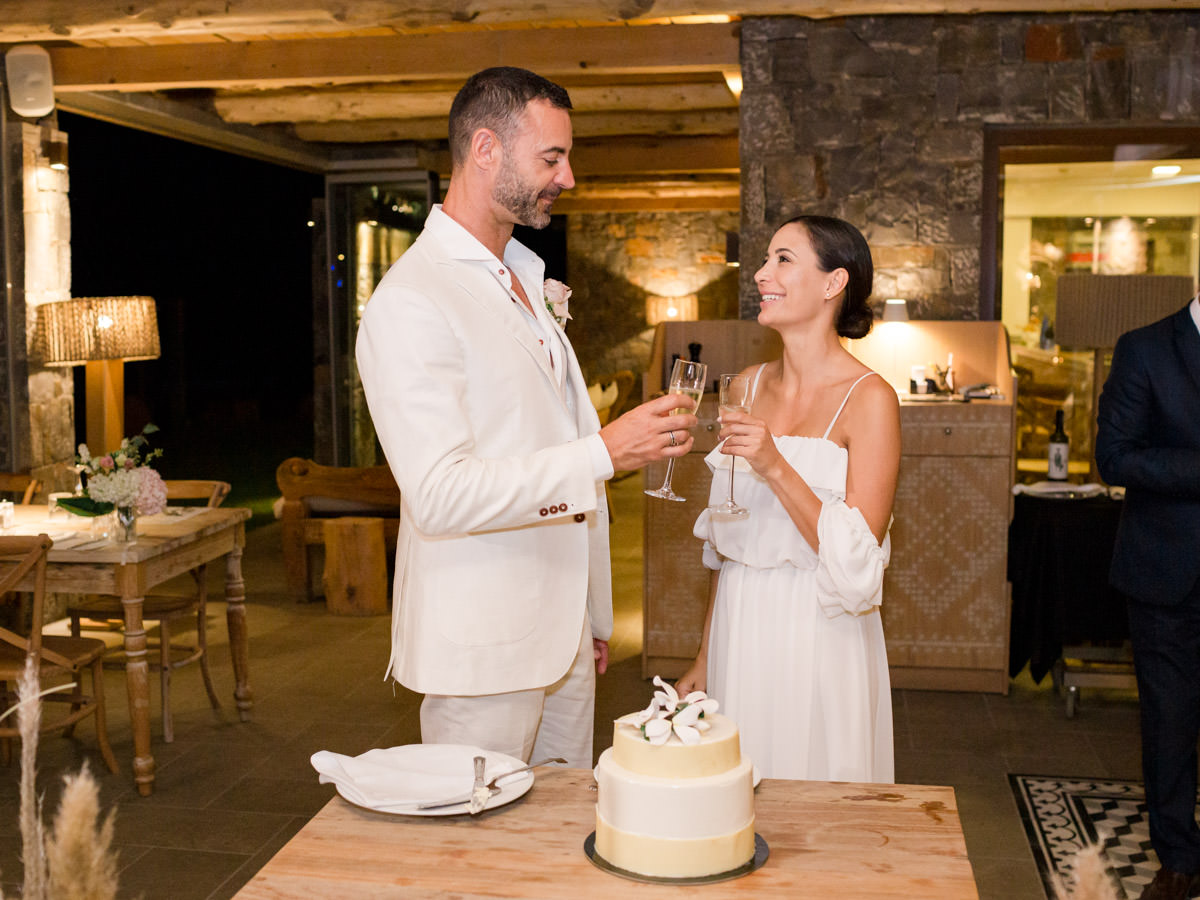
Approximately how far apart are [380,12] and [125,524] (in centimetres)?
277

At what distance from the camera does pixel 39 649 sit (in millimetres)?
3684

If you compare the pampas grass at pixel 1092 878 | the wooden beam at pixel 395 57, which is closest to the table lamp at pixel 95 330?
the wooden beam at pixel 395 57

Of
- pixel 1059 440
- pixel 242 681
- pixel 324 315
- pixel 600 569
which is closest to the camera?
pixel 600 569

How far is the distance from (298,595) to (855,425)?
5.28 m

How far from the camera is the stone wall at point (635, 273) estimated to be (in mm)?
13680

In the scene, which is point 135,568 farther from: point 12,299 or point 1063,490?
point 1063,490

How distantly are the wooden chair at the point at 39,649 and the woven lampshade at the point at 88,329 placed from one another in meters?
2.25

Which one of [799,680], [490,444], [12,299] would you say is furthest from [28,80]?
[799,680]

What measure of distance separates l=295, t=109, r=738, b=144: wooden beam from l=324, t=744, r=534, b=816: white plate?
7.39 m

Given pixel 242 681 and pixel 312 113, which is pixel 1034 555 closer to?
pixel 242 681

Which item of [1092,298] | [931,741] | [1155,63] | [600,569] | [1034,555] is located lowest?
[931,741]

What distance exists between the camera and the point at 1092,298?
216 inches

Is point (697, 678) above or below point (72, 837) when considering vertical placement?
below

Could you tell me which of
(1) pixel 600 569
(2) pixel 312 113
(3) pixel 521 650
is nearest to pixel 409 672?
(3) pixel 521 650
